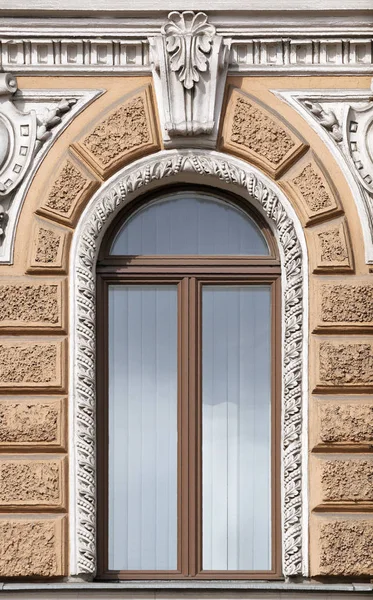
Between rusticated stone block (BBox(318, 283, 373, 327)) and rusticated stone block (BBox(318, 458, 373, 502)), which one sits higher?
rusticated stone block (BBox(318, 283, 373, 327))

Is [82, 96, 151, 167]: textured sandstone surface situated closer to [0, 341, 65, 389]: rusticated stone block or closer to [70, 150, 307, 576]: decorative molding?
[70, 150, 307, 576]: decorative molding

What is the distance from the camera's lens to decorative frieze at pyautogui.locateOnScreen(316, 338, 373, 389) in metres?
9.80

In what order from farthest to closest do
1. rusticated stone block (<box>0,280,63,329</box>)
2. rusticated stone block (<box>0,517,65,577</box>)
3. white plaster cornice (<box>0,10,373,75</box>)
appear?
1. white plaster cornice (<box>0,10,373,75</box>)
2. rusticated stone block (<box>0,280,63,329</box>)
3. rusticated stone block (<box>0,517,65,577</box>)

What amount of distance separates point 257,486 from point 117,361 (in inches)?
53.1

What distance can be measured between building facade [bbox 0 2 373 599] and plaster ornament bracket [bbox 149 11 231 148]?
0.05ft

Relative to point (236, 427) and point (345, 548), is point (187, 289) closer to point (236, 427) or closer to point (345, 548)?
point (236, 427)

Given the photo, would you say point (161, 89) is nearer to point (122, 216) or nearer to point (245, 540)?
point (122, 216)

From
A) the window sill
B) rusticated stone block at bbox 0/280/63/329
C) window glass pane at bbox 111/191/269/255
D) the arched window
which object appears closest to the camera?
the window sill

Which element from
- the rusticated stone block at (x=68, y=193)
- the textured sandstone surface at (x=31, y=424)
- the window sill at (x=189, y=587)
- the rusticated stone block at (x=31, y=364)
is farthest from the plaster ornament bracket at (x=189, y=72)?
the window sill at (x=189, y=587)

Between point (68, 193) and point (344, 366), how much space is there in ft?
7.56

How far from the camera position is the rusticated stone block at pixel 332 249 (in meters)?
9.91

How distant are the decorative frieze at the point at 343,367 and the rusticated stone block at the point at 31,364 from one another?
183 centimetres

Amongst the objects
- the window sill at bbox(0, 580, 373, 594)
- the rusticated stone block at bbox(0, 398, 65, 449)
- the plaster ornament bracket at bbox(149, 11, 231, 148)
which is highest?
the plaster ornament bracket at bbox(149, 11, 231, 148)

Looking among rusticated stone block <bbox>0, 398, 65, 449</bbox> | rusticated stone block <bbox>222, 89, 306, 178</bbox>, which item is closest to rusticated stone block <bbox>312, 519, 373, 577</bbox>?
rusticated stone block <bbox>0, 398, 65, 449</bbox>
